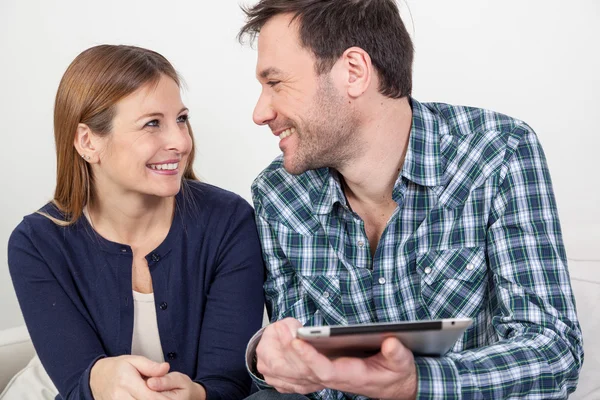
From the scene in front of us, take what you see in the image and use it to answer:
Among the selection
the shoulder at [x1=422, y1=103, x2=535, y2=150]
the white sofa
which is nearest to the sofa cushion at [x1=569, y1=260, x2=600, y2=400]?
the white sofa

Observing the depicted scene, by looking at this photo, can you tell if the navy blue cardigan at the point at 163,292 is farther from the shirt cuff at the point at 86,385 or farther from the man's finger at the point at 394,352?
the man's finger at the point at 394,352

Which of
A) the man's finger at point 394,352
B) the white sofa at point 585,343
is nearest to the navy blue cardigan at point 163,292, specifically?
the white sofa at point 585,343

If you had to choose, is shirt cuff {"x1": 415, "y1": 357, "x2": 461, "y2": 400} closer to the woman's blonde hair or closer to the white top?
the white top

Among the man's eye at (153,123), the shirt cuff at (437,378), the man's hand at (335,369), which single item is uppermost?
the man's eye at (153,123)

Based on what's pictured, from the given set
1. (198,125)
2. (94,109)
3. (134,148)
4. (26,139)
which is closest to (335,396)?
(134,148)

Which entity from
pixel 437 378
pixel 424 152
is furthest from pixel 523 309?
pixel 424 152

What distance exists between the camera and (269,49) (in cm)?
198

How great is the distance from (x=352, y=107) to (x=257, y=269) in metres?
0.48

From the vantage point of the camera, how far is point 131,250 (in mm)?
2096

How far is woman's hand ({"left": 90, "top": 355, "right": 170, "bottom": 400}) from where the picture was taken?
1.81 metres

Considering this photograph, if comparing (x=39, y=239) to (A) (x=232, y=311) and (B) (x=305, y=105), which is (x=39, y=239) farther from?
(B) (x=305, y=105)

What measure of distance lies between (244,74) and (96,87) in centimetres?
85

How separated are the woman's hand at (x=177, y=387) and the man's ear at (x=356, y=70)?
30.2 inches

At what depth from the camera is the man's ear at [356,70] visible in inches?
76.9
